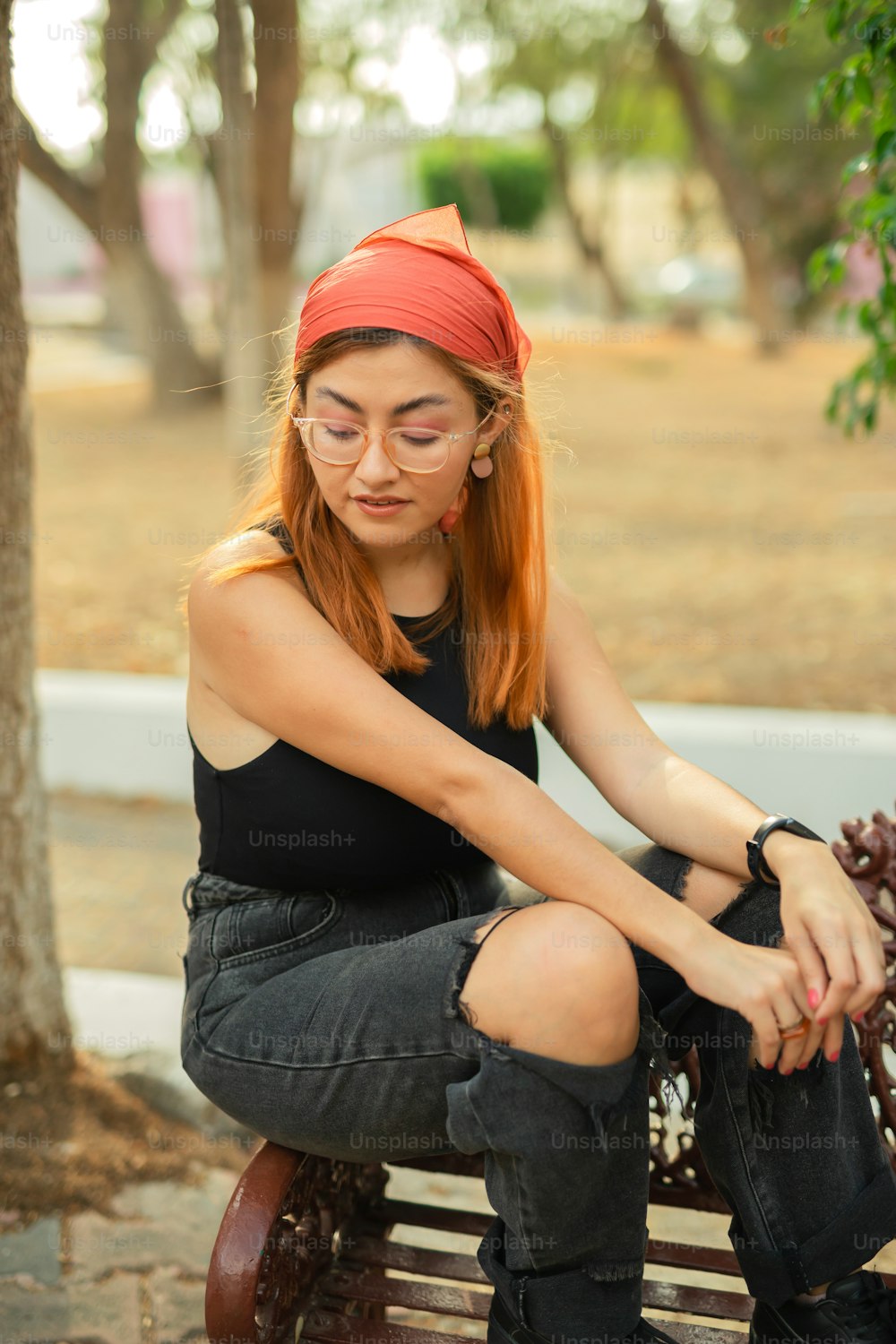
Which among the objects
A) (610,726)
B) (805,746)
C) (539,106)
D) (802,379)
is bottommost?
(805,746)

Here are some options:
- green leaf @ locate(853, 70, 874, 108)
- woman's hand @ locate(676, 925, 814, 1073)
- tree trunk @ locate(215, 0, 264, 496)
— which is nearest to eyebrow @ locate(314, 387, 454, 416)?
woman's hand @ locate(676, 925, 814, 1073)

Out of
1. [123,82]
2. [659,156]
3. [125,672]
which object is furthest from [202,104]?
[659,156]

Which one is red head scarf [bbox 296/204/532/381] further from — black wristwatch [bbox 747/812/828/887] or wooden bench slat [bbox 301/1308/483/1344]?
wooden bench slat [bbox 301/1308/483/1344]

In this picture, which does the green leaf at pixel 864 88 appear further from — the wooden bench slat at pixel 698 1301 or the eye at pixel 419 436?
the wooden bench slat at pixel 698 1301

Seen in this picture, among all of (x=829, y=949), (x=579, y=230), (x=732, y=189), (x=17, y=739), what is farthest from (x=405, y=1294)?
(x=579, y=230)

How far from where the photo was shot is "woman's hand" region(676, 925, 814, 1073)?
1.63 metres

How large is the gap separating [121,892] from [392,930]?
264 centimetres

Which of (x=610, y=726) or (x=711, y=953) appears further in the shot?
(x=610, y=726)

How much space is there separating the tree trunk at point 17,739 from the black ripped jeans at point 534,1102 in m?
1.05

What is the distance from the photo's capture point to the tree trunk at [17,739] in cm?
254

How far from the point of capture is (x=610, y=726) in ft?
7.02

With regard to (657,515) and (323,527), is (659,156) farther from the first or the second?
(323,527)

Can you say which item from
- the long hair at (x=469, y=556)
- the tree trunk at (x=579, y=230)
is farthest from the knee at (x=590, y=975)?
the tree trunk at (x=579, y=230)

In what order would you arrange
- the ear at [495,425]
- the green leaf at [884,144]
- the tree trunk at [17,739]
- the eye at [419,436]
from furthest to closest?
1. the tree trunk at [17,739]
2. the green leaf at [884,144]
3. the ear at [495,425]
4. the eye at [419,436]
